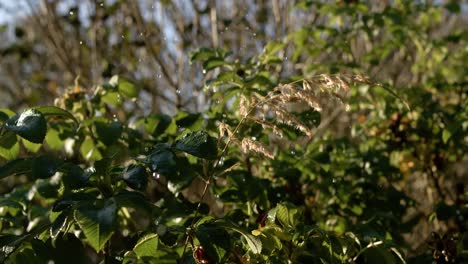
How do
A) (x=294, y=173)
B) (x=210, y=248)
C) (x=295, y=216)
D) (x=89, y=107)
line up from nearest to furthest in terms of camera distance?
(x=210, y=248) → (x=295, y=216) → (x=294, y=173) → (x=89, y=107)

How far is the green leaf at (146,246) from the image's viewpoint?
144cm

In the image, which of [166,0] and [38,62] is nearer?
[166,0]

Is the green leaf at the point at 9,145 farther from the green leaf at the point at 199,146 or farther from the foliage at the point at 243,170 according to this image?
the green leaf at the point at 199,146

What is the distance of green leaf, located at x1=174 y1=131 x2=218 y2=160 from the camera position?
133 cm

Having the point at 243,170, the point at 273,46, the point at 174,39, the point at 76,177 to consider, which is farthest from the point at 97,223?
the point at 174,39

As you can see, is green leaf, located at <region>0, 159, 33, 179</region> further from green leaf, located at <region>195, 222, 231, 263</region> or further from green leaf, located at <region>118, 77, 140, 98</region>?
green leaf, located at <region>118, 77, 140, 98</region>

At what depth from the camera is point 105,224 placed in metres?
1.16

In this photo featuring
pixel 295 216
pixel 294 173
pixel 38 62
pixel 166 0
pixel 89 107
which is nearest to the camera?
pixel 295 216

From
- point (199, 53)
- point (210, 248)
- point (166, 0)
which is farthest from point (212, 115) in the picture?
point (166, 0)

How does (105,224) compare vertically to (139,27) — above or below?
above

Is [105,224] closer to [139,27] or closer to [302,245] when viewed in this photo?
[302,245]

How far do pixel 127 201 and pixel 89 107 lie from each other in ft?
2.96

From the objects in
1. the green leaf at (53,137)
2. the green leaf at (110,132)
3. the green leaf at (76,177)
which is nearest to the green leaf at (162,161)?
the green leaf at (76,177)

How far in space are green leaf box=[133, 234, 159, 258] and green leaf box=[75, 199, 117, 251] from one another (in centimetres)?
27
